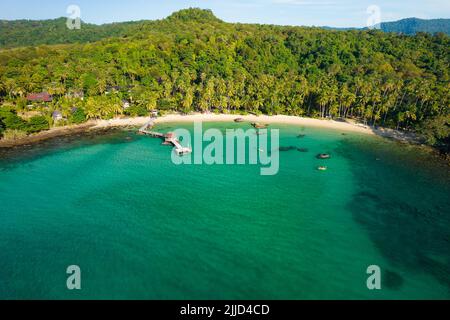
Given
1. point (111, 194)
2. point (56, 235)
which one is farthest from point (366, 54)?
point (56, 235)

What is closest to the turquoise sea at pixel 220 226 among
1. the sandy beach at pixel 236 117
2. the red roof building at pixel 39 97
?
the sandy beach at pixel 236 117

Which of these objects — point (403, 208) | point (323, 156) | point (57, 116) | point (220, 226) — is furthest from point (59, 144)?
point (403, 208)

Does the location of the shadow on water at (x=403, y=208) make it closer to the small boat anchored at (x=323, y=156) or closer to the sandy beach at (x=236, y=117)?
the small boat anchored at (x=323, y=156)

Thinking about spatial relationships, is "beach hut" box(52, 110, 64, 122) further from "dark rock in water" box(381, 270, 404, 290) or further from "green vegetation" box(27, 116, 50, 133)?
"dark rock in water" box(381, 270, 404, 290)

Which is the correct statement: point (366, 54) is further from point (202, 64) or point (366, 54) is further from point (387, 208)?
point (387, 208)

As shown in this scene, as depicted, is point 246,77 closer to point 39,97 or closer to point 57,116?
point 57,116
